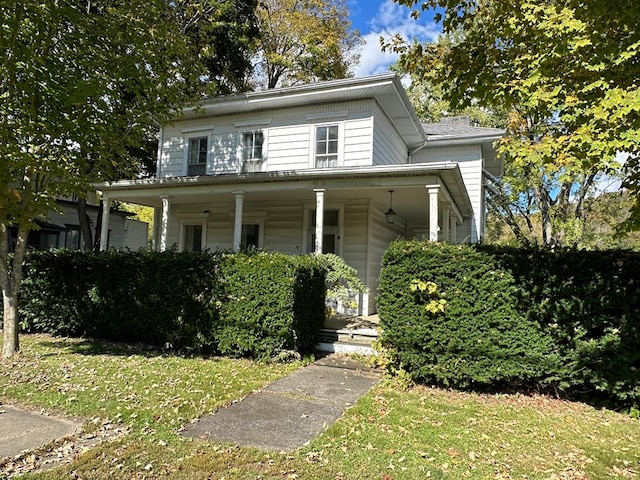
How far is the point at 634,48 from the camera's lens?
336 centimetres

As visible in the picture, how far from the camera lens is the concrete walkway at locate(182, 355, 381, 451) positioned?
12.8 feet

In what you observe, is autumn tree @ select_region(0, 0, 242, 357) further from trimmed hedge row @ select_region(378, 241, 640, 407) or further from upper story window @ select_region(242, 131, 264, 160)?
trimmed hedge row @ select_region(378, 241, 640, 407)

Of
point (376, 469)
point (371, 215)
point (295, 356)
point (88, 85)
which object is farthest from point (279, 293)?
point (371, 215)

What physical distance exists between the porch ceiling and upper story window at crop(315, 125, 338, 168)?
41.7 inches

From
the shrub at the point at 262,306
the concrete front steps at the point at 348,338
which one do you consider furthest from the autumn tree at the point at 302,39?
the shrub at the point at 262,306

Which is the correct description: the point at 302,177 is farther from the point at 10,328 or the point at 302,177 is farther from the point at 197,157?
the point at 10,328

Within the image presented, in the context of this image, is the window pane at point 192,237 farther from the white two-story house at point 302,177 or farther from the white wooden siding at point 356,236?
the white wooden siding at point 356,236

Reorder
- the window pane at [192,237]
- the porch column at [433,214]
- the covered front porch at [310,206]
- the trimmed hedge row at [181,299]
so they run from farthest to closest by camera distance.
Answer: the window pane at [192,237] < the covered front porch at [310,206] < the porch column at [433,214] < the trimmed hedge row at [181,299]

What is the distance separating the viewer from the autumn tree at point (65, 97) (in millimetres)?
5988

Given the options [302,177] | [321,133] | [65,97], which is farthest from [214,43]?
[65,97]

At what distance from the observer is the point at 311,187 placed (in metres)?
9.73

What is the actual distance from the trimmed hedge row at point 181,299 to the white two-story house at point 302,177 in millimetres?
2637

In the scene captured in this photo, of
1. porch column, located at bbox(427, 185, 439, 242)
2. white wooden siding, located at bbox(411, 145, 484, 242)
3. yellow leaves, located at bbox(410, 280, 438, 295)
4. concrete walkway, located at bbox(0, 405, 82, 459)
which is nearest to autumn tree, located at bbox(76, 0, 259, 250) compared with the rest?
white wooden siding, located at bbox(411, 145, 484, 242)

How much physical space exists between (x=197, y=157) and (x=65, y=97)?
722 cm
